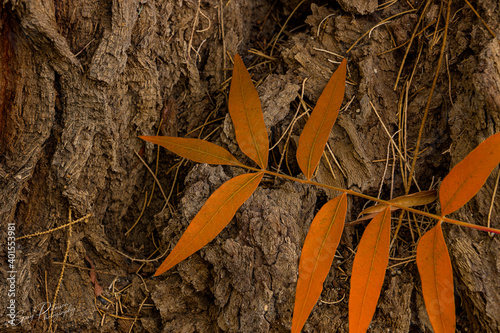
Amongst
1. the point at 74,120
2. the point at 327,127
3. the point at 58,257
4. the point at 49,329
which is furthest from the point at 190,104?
the point at 49,329

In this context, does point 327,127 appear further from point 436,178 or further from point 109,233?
point 109,233

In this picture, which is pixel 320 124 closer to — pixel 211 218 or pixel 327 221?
pixel 327 221

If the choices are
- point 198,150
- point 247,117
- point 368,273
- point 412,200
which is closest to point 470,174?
point 412,200

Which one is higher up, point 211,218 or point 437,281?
point 211,218

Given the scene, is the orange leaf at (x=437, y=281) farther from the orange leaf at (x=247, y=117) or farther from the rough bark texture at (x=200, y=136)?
the orange leaf at (x=247, y=117)

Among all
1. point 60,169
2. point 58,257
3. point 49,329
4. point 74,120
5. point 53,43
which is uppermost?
point 53,43

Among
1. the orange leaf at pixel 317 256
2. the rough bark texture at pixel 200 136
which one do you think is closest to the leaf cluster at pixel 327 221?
the orange leaf at pixel 317 256
